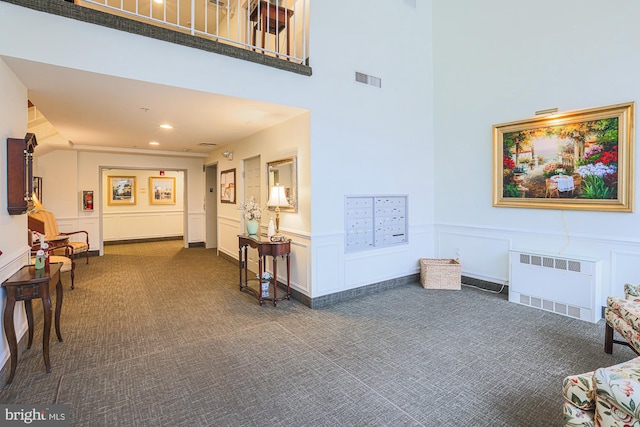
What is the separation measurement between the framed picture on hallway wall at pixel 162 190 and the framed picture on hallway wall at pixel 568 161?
9307 millimetres

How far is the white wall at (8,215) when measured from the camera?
2508mm

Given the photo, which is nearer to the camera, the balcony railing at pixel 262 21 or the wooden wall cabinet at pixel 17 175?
the wooden wall cabinet at pixel 17 175

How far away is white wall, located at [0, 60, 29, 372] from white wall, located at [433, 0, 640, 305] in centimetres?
540

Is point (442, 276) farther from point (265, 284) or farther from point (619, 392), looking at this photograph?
point (619, 392)

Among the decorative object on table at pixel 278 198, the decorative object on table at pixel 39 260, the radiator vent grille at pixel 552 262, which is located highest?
the decorative object on table at pixel 278 198

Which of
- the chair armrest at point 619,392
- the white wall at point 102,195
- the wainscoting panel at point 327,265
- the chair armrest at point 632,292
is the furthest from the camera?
the white wall at point 102,195

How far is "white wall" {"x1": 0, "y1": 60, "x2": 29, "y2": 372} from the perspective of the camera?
2508mm

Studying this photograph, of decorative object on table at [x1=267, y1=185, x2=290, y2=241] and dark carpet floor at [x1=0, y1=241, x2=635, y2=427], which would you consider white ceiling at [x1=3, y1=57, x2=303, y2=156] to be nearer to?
decorative object on table at [x1=267, y1=185, x2=290, y2=241]

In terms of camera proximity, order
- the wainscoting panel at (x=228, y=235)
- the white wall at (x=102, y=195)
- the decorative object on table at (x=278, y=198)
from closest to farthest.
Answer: the decorative object on table at (x=278, y=198), the wainscoting panel at (x=228, y=235), the white wall at (x=102, y=195)

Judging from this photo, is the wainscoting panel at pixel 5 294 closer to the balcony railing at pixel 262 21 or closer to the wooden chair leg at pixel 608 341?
the balcony railing at pixel 262 21

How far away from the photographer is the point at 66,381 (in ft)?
8.05

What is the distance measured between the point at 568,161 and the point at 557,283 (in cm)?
153

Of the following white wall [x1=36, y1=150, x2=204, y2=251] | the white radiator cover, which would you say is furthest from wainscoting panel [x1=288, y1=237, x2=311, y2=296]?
white wall [x1=36, y1=150, x2=204, y2=251]

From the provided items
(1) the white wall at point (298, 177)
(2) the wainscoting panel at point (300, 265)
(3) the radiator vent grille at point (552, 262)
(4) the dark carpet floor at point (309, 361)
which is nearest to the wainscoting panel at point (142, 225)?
(1) the white wall at point (298, 177)
